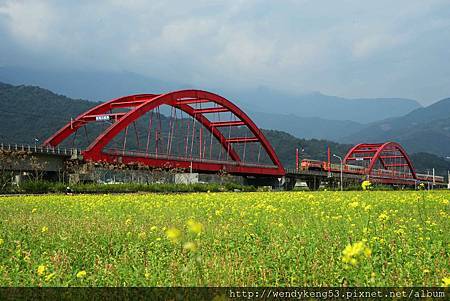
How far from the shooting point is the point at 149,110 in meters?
51.1

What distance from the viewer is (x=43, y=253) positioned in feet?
21.6

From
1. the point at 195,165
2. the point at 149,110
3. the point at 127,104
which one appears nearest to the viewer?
the point at 149,110

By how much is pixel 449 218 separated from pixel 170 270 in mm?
6199

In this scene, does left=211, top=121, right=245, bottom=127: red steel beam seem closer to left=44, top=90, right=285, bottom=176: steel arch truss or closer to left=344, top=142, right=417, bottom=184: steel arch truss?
left=44, top=90, right=285, bottom=176: steel arch truss

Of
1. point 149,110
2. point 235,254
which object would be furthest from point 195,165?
point 235,254

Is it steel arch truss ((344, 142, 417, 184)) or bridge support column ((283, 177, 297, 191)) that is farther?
steel arch truss ((344, 142, 417, 184))

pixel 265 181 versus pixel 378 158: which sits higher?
pixel 378 158

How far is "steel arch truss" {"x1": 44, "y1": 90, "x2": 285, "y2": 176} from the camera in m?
47.4

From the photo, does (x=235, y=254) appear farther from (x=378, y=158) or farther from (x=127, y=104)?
(x=378, y=158)

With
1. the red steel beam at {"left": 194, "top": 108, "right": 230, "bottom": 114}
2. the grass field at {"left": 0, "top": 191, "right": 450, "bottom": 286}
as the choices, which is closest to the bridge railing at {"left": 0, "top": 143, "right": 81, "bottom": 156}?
the red steel beam at {"left": 194, "top": 108, "right": 230, "bottom": 114}

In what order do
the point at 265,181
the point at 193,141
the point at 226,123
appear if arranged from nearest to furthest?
the point at 226,123, the point at 193,141, the point at 265,181

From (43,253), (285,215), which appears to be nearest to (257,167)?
(285,215)

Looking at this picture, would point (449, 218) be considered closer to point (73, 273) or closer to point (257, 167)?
point (73, 273)

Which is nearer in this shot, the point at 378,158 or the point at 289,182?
the point at 289,182
